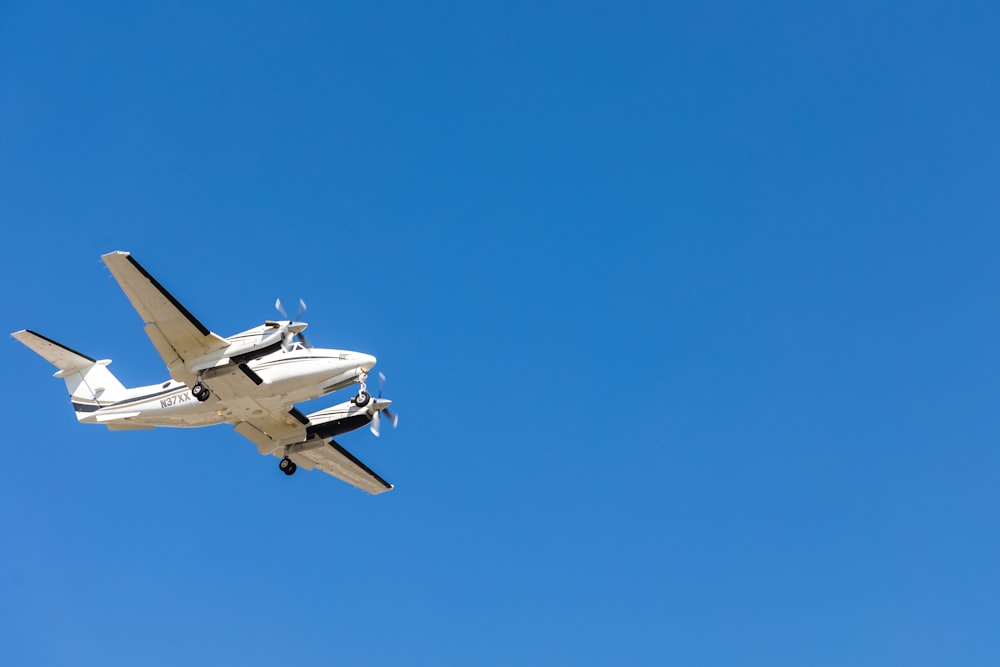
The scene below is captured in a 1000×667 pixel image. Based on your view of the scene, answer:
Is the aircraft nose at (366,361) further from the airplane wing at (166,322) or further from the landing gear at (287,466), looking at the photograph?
the landing gear at (287,466)

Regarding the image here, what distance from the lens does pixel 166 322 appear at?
88.3 feet

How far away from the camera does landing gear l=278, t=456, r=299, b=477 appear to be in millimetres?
32750

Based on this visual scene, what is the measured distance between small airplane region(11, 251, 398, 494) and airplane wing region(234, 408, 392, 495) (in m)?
0.04

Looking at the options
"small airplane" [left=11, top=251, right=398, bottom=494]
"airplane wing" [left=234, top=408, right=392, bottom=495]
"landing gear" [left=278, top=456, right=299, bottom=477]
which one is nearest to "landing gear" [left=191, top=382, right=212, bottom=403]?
"small airplane" [left=11, top=251, right=398, bottom=494]

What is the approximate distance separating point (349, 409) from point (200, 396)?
5625mm

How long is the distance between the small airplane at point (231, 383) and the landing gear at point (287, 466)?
4 cm

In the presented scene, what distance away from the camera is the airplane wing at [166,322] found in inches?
993

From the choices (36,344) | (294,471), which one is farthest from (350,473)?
(36,344)

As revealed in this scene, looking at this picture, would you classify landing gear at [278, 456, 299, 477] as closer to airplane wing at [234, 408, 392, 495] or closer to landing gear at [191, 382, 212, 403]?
airplane wing at [234, 408, 392, 495]

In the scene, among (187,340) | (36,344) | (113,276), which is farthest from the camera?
(36,344)

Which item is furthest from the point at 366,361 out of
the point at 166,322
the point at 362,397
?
the point at 166,322

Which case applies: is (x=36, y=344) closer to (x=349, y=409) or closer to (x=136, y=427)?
(x=136, y=427)

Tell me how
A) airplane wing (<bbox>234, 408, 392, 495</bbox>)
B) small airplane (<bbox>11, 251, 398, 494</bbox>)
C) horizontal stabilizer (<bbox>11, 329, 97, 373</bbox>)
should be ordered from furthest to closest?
airplane wing (<bbox>234, 408, 392, 495</bbox>)
horizontal stabilizer (<bbox>11, 329, 97, 373</bbox>)
small airplane (<bbox>11, 251, 398, 494</bbox>)

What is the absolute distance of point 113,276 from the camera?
2531cm
